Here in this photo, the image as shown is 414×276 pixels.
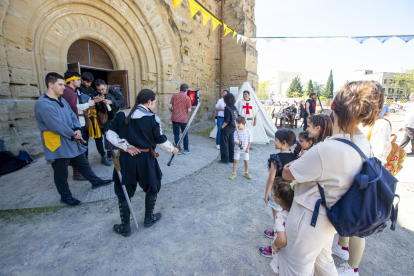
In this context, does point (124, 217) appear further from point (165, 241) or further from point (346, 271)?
point (346, 271)

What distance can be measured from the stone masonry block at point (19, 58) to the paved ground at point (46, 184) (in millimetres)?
2029

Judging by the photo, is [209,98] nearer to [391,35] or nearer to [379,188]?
[391,35]

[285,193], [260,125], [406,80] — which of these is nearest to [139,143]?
[285,193]

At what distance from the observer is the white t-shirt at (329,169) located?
1.05 m

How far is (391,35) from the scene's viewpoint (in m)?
6.36

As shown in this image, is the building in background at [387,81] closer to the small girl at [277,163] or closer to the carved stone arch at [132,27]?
the carved stone arch at [132,27]

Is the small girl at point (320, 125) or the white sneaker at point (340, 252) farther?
the white sneaker at point (340, 252)

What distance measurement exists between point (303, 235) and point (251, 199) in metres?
2.06

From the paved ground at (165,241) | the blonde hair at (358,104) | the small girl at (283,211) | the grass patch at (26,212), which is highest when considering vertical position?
the blonde hair at (358,104)

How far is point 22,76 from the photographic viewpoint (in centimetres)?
405

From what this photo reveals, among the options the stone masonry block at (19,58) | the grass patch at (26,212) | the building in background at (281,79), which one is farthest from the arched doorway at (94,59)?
the building in background at (281,79)

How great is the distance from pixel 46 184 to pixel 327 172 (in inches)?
165

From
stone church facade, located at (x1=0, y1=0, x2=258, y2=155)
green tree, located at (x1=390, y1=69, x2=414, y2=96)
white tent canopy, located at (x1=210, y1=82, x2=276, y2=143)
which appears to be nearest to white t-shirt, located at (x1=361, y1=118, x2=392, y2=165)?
stone church facade, located at (x1=0, y1=0, x2=258, y2=155)

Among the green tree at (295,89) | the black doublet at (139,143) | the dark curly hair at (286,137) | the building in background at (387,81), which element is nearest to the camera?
the black doublet at (139,143)
